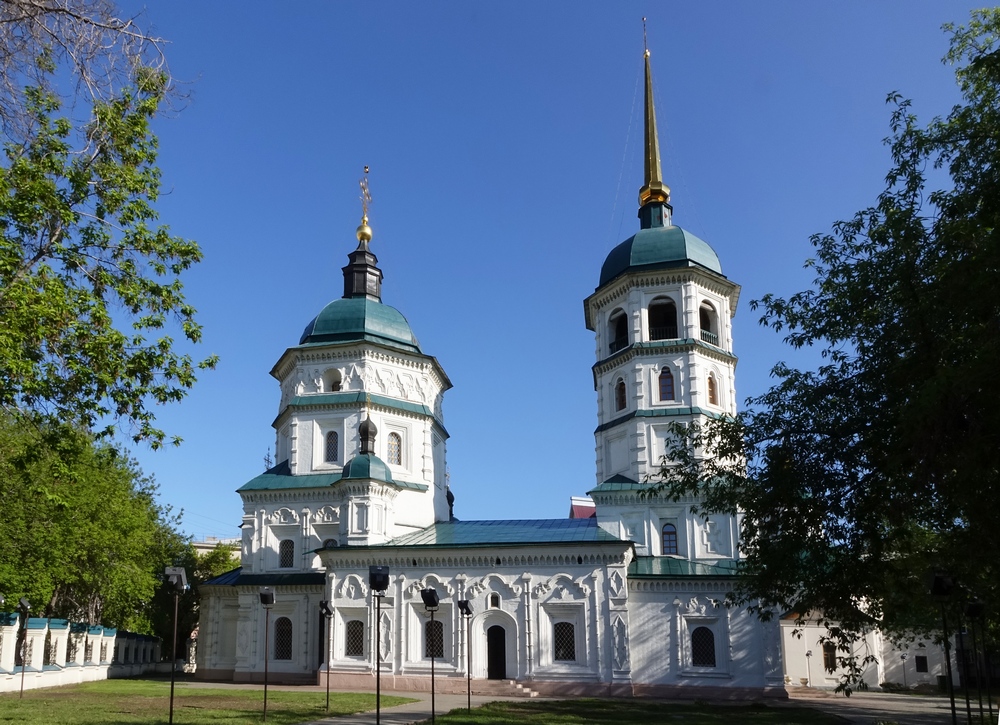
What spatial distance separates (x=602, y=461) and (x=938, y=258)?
2046 centimetres

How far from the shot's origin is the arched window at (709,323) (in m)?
31.2

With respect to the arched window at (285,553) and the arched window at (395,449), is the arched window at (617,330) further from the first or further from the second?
the arched window at (285,553)

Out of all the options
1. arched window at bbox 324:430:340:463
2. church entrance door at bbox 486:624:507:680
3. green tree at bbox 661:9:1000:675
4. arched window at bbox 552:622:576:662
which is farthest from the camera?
arched window at bbox 324:430:340:463

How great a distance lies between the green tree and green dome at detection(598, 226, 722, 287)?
1617 cm

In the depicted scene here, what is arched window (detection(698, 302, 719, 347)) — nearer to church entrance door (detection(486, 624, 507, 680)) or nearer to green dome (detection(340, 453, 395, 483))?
church entrance door (detection(486, 624, 507, 680))

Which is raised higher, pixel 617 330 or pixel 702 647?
pixel 617 330

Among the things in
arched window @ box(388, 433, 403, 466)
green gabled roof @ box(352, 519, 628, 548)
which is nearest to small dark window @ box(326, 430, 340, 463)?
arched window @ box(388, 433, 403, 466)

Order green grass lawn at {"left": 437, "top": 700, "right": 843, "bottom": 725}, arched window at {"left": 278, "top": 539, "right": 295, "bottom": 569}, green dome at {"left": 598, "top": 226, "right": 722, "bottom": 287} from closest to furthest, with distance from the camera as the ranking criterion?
green grass lawn at {"left": 437, "top": 700, "right": 843, "bottom": 725}
green dome at {"left": 598, "top": 226, "right": 722, "bottom": 287}
arched window at {"left": 278, "top": 539, "right": 295, "bottom": 569}

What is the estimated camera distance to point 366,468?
31453 millimetres

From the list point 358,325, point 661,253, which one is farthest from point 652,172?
point 358,325

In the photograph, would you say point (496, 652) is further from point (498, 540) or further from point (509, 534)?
point (509, 534)

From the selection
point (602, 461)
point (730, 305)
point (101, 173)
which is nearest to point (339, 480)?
point (602, 461)

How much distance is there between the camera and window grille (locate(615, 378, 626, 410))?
103ft

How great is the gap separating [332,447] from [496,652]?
10.2m
